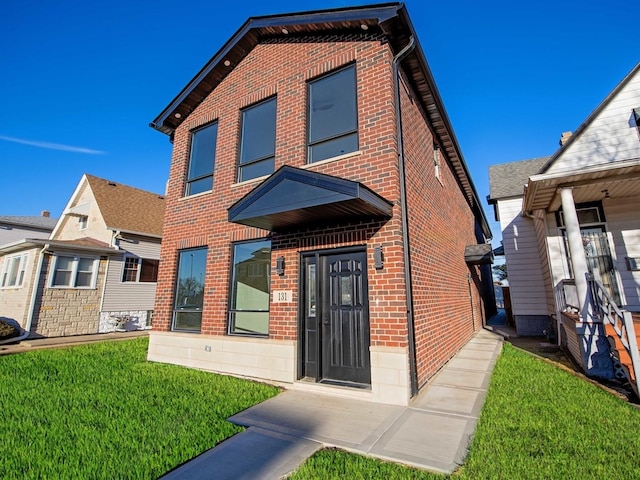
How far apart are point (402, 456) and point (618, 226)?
29.9 ft

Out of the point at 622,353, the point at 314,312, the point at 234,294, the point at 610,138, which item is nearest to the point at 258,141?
the point at 234,294

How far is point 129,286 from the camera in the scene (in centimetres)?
1561

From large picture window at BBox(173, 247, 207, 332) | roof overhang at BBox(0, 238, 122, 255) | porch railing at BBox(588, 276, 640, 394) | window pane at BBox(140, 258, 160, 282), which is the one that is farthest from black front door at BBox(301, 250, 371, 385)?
window pane at BBox(140, 258, 160, 282)

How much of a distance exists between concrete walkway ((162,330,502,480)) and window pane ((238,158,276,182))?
4.58 meters

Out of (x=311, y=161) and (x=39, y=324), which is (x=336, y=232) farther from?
(x=39, y=324)

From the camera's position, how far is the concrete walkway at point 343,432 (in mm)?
2969

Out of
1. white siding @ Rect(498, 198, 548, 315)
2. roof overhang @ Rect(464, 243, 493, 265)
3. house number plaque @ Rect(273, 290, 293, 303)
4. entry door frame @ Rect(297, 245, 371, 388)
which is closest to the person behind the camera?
entry door frame @ Rect(297, 245, 371, 388)

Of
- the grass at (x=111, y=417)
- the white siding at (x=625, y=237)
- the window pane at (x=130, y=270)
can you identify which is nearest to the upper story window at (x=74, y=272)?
the window pane at (x=130, y=270)

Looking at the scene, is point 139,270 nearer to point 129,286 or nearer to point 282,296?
point 129,286

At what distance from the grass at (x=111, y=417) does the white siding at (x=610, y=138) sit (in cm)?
822

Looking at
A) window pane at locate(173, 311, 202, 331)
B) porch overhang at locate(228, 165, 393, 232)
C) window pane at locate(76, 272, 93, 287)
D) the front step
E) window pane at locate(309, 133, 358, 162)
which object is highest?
window pane at locate(309, 133, 358, 162)

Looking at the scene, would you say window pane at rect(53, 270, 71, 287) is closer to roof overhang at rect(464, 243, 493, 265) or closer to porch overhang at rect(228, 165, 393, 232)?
porch overhang at rect(228, 165, 393, 232)

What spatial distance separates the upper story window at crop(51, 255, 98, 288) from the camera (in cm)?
1354

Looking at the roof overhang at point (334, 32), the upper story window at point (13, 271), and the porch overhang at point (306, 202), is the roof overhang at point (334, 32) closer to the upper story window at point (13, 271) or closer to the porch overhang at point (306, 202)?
the porch overhang at point (306, 202)
